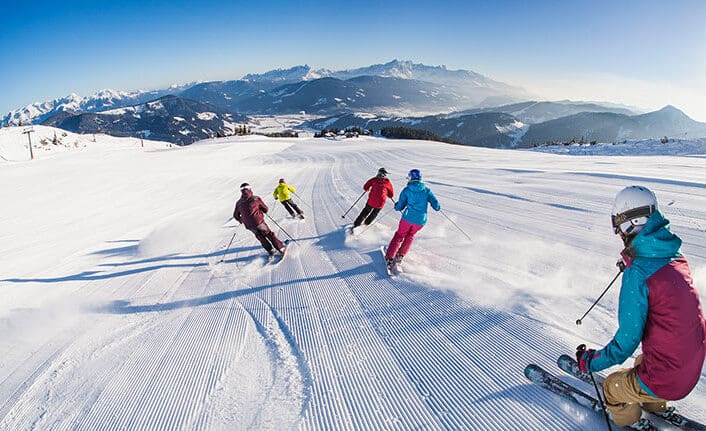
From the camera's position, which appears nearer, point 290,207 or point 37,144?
point 290,207

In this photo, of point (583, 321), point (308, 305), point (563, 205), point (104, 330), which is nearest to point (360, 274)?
point (308, 305)

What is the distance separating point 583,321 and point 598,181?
7.86 m

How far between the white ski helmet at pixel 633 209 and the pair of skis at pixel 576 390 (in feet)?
4.58

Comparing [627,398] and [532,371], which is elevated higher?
[627,398]

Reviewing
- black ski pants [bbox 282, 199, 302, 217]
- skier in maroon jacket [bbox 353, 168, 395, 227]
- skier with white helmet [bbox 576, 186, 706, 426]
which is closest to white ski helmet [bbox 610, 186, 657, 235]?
skier with white helmet [bbox 576, 186, 706, 426]

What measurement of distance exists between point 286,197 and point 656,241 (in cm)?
821

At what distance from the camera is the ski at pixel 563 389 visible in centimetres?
259

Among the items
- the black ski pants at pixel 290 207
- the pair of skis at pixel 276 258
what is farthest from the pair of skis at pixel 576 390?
the black ski pants at pixel 290 207

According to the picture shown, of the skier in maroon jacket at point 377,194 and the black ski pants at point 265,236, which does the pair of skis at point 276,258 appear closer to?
the black ski pants at point 265,236

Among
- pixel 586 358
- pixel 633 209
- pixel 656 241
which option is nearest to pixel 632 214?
pixel 633 209

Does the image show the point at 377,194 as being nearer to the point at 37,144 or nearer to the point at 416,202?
the point at 416,202

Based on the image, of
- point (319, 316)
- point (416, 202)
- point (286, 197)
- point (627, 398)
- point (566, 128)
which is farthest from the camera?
point (566, 128)

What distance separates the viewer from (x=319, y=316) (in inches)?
174

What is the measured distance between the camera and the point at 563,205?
26.5 ft
